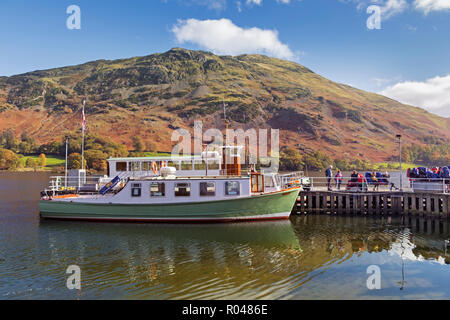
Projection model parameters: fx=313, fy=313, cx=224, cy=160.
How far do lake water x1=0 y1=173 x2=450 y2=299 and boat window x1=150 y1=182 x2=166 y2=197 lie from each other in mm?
2594

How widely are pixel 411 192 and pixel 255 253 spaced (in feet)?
57.8

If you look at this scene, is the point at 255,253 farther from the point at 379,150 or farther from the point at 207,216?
the point at 379,150

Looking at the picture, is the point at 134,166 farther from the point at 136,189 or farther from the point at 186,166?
the point at 186,166

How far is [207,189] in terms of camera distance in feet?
81.1

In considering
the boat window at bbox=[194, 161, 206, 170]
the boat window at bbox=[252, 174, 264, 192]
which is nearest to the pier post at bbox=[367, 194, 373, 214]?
the boat window at bbox=[252, 174, 264, 192]

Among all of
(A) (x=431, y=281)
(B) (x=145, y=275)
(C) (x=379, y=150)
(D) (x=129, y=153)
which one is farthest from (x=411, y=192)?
(C) (x=379, y=150)

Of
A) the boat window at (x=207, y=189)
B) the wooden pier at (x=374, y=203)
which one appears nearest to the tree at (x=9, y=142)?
the boat window at (x=207, y=189)

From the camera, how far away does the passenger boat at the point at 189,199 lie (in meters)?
24.6

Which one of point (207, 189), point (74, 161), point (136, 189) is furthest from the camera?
point (74, 161)

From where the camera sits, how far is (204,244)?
19609mm

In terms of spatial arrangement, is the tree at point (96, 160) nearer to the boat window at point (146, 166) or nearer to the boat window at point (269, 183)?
the boat window at point (146, 166)

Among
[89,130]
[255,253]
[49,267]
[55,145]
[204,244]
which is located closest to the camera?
[49,267]

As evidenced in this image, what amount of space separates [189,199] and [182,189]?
970 millimetres

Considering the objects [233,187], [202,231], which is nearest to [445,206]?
[233,187]
